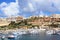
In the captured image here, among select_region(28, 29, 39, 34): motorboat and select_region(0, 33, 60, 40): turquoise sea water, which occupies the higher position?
select_region(28, 29, 39, 34): motorboat

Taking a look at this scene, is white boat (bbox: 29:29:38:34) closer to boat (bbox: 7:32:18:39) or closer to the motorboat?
the motorboat

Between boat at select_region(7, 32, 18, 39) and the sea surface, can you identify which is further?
the sea surface

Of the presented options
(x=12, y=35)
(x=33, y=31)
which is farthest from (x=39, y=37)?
(x=12, y=35)

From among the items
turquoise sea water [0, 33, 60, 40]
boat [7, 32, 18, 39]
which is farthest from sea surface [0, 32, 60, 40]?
boat [7, 32, 18, 39]

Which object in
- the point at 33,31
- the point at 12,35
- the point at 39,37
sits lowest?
the point at 39,37

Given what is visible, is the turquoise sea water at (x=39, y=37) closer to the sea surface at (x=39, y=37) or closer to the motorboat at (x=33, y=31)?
the sea surface at (x=39, y=37)

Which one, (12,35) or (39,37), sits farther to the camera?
(39,37)

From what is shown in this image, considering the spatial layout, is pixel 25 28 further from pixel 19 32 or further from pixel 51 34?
pixel 51 34

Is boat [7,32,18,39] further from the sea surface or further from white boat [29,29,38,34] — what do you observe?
white boat [29,29,38,34]

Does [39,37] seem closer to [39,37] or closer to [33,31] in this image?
[39,37]

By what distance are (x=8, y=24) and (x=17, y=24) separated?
417mm

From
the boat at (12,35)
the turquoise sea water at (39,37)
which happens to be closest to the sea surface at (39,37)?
the turquoise sea water at (39,37)

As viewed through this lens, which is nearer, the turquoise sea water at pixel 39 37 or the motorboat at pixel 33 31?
the motorboat at pixel 33 31

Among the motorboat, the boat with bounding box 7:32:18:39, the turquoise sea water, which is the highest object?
the motorboat
